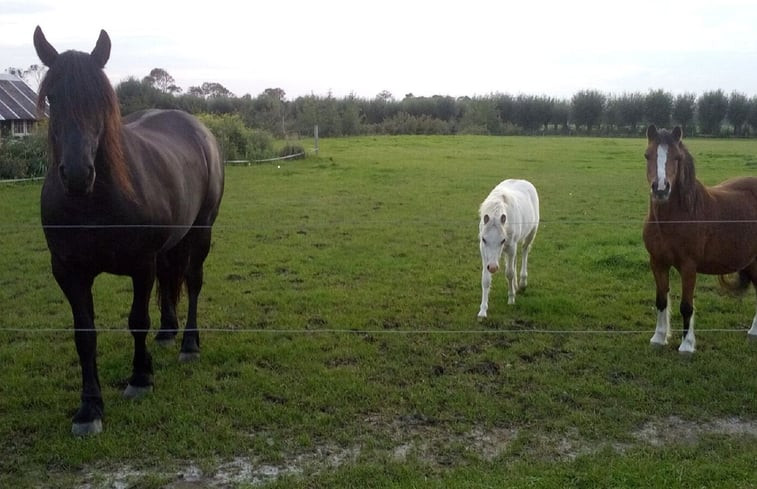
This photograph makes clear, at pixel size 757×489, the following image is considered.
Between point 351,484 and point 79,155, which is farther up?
point 79,155

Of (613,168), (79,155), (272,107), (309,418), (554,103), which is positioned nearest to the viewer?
(79,155)

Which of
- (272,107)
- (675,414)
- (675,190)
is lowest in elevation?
(675,414)

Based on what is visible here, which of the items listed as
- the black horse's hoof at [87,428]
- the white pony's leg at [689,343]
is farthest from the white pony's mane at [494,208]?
the black horse's hoof at [87,428]

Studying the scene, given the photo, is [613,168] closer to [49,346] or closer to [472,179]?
[472,179]

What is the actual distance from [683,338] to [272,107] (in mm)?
36453

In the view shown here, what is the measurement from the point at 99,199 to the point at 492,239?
3.59 metres

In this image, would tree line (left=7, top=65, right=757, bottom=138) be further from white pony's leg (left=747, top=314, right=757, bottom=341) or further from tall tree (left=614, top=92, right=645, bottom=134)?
white pony's leg (left=747, top=314, right=757, bottom=341)

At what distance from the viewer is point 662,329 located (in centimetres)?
537

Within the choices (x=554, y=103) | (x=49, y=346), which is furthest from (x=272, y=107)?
(x=49, y=346)

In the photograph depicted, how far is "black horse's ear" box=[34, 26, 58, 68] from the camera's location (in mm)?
3574

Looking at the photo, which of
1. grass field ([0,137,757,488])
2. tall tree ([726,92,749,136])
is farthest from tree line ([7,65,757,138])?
grass field ([0,137,757,488])

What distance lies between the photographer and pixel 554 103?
163 ft

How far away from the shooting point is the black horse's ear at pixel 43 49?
11.7 ft

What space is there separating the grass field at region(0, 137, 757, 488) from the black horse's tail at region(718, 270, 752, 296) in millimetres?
323
